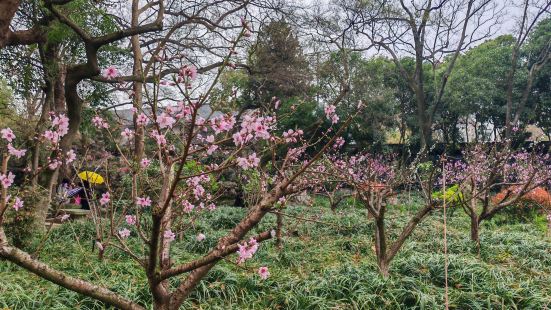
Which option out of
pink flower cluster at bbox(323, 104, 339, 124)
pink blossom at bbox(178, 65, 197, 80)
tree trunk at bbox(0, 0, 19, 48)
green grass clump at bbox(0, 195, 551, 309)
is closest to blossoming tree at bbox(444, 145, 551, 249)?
green grass clump at bbox(0, 195, 551, 309)

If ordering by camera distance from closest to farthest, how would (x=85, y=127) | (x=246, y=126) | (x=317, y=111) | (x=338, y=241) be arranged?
(x=246, y=126), (x=338, y=241), (x=85, y=127), (x=317, y=111)

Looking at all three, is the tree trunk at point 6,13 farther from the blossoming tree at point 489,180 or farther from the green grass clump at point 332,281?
the blossoming tree at point 489,180

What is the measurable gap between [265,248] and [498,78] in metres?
17.8

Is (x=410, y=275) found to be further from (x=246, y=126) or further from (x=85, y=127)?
(x=85, y=127)

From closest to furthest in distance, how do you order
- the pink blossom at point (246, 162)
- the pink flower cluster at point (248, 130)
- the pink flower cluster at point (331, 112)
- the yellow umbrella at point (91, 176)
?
the pink flower cluster at point (248, 130) < the pink blossom at point (246, 162) < the pink flower cluster at point (331, 112) < the yellow umbrella at point (91, 176)

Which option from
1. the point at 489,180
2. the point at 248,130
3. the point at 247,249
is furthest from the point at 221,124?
the point at 489,180

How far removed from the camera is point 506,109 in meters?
19.5

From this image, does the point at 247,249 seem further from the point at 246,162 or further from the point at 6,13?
the point at 6,13

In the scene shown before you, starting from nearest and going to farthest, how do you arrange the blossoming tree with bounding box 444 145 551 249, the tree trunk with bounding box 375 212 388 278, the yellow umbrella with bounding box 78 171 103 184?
the yellow umbrella with bounding box 78 171 103 184
the tree trunk with bounding box 375 212 388 278
the blossoming tree with bounding box 444 145 551 249

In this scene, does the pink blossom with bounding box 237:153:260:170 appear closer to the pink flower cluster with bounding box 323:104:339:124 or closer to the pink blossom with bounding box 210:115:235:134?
the pink blossom with bounding box 210:115:235:134

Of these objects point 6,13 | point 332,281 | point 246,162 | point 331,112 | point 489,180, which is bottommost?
point 332,281

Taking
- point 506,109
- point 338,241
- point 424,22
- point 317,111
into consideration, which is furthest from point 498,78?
point 338,241

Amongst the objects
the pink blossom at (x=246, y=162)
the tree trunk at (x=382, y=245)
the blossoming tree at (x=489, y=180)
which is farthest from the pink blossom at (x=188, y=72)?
the blossoming tree at (x=489, y=180)

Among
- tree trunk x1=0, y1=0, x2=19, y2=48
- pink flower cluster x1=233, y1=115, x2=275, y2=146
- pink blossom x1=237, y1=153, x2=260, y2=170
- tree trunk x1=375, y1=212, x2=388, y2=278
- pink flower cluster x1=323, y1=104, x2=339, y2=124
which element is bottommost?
tree trunk x1=375, y1=212, x2=388, y2=278
